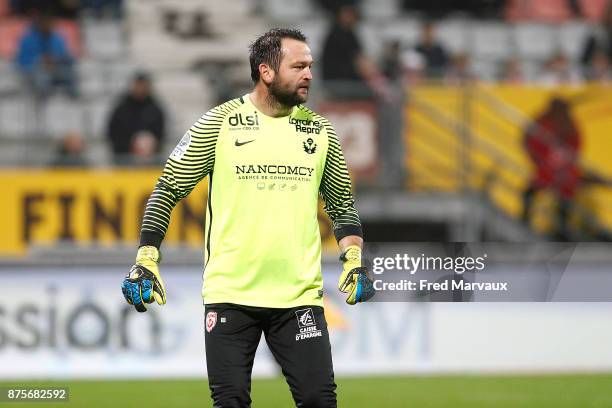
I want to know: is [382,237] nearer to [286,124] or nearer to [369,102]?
[369,102]

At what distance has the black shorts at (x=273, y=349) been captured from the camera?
548cm

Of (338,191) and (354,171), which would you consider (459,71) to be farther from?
(338,191)

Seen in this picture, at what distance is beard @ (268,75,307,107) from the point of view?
18.3 feet

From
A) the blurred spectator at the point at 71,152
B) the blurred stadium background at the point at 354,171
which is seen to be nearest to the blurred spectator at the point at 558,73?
the blurred stadium background at the point at 354,171

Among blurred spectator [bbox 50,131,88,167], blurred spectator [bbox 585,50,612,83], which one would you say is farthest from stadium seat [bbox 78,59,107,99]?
blurred spectator [bbox 585,50,612,83]

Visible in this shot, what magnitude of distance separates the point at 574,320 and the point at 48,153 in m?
5.84

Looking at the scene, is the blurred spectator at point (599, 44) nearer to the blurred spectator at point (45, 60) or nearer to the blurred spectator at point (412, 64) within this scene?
the blurred spectator at point (412, 64)

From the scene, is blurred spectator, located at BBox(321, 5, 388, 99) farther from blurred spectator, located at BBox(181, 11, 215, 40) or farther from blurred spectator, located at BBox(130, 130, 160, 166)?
blurred spectator, located at BBox(181, 11, 215, 40)

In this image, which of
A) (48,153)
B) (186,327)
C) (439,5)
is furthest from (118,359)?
(439,5)

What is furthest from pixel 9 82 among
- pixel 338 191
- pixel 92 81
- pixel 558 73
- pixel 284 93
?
pixel 284 93

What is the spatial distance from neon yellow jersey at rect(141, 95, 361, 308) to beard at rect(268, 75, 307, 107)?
11 cm

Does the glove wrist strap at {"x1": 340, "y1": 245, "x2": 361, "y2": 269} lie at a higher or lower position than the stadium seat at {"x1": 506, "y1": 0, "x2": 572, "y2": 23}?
lower

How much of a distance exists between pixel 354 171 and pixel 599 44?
182 inches

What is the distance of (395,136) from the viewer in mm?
13867
